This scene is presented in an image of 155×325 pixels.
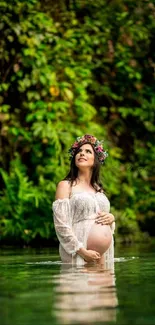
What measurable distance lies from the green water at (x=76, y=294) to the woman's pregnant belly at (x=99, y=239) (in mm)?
235

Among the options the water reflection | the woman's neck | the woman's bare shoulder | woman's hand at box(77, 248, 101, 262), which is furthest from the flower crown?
the water reflection

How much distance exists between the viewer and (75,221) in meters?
9.54

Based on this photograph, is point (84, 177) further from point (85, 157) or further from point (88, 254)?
point (88, 254)

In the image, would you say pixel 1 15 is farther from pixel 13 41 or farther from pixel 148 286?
pixel 148 286

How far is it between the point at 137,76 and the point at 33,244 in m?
3.88

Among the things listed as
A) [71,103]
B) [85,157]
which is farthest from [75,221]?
[71,103]

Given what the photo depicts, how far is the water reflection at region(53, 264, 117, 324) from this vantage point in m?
4.62

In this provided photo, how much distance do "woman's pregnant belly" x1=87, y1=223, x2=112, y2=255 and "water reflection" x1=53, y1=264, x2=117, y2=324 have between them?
54.6 inches

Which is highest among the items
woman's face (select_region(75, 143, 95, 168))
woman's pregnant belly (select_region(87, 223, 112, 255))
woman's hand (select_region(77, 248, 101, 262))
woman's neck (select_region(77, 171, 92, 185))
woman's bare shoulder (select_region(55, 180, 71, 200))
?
woman's face (select_region(75, 143, 95, 168))

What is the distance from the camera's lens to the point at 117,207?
1582 cm

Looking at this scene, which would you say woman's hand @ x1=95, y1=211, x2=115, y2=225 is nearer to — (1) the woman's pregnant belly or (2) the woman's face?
(1) the woman's pregnant belly

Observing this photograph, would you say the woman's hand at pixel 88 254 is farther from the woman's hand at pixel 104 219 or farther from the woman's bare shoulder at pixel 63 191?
the woman's bare shoulder at pixel 63 191

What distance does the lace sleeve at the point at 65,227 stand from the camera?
364 inches

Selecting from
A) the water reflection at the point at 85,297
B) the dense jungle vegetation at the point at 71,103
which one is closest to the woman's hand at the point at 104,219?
the water reflection at the point at 85,297
